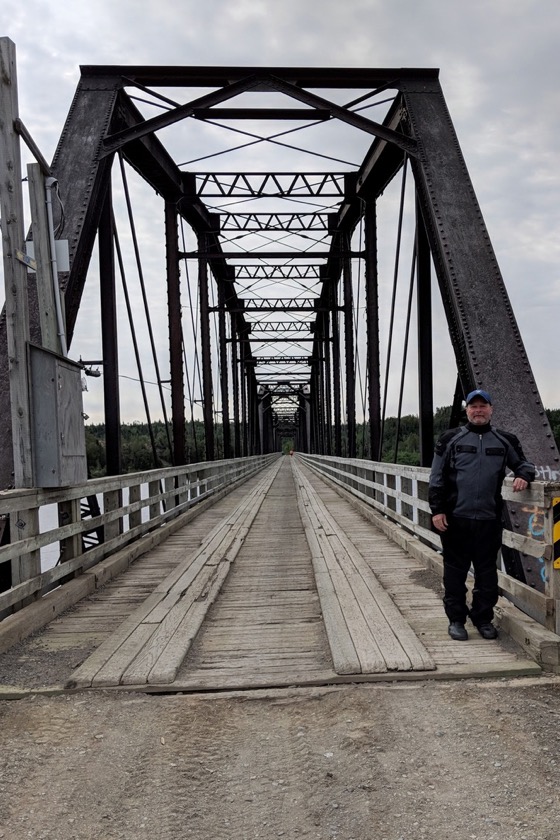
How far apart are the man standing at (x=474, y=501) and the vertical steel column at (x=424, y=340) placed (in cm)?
462

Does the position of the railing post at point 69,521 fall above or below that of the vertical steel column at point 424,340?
below

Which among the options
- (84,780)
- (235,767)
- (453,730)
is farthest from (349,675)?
(84,780)

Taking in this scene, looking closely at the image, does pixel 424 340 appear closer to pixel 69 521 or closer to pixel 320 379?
pixel 69 521

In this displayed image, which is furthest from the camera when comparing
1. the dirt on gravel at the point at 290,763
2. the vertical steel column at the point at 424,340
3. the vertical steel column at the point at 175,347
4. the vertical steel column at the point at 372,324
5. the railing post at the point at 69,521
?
the vertical steel column at the point at 372,324

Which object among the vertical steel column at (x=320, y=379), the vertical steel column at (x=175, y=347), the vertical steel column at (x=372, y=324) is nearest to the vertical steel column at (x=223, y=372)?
the vertical steel column at (x=320, y=379)

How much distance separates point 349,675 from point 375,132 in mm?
7632

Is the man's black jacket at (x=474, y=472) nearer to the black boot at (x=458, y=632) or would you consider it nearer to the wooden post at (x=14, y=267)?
the black boot at (x=458, y=632)

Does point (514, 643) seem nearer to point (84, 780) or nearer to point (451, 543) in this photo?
point (451, 543)

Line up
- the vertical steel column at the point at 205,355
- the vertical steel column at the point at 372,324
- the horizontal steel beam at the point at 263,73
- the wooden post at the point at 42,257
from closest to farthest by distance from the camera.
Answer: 1. the wooden post at the point at 42,257
2. the horizontal steel beam at the point at 263,73
3. the vertical steel column at the point at 372,324
4. the vertical steel column at the point at 205,355

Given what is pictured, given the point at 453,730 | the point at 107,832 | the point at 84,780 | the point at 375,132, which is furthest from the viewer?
the point at 375,132

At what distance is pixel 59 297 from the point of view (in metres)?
5.54

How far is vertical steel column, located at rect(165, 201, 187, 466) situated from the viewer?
47.5 ft

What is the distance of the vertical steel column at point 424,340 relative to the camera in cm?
877

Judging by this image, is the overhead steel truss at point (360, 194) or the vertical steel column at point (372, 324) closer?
the overhead steel truss at point (360, 194)
